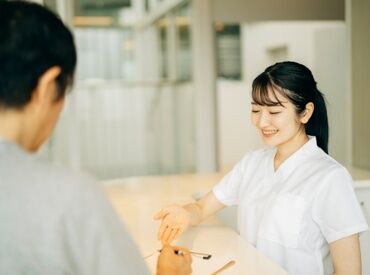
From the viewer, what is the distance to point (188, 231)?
1.69 metres

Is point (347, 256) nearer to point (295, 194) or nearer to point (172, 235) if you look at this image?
point (295, 194)

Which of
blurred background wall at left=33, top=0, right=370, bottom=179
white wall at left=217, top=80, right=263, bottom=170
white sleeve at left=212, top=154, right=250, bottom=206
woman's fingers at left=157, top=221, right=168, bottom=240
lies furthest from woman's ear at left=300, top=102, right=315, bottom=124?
white wall at left=217, top=80, right=263, bottom=170

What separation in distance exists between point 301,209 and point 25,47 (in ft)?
3.27

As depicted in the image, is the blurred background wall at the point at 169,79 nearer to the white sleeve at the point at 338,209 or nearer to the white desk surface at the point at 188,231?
the white desk surface at the point at 188,231

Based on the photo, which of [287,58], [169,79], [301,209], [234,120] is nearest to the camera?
[301,209]

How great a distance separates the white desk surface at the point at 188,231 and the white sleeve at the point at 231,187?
0.10 meters

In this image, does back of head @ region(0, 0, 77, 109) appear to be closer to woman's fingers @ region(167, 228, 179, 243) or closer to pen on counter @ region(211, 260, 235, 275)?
pen on counter @ region(211, 260, 235, 275)

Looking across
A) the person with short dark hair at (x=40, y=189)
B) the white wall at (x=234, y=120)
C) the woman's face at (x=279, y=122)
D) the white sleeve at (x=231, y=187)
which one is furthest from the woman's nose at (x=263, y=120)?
the white wall at (x=234, y=120)

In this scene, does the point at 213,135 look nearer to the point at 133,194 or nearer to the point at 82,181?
the point at 133,194

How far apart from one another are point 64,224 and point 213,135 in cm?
294

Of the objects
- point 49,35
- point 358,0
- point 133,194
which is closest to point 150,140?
point 133,194

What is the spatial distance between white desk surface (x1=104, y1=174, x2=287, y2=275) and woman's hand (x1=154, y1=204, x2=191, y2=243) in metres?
0.06

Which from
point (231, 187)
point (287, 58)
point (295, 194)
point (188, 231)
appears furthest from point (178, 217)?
point (287, 58)

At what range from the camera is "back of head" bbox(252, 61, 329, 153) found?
4.79 feet
